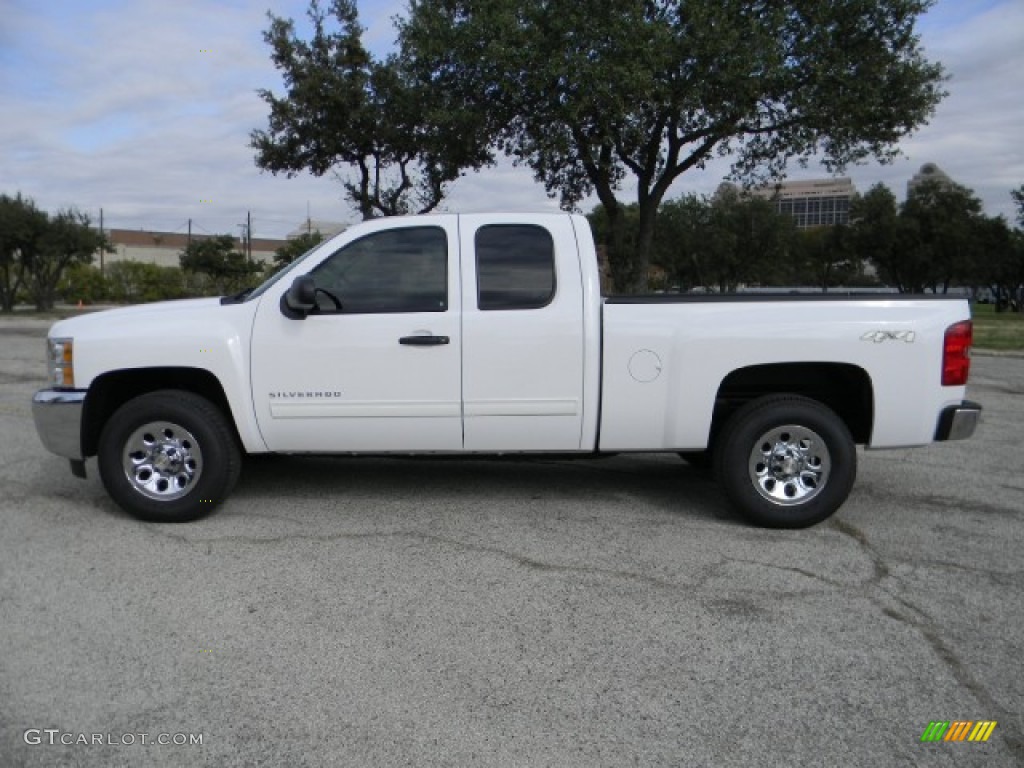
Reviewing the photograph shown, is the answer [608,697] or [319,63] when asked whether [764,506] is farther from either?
[319,63]

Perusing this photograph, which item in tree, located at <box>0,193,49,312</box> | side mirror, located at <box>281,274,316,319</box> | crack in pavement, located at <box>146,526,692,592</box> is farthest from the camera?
tree, located at <box>0,193,49,312</box>


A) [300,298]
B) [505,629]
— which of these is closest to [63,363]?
[300,298]

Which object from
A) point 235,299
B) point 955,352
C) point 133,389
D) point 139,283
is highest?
point 139,283

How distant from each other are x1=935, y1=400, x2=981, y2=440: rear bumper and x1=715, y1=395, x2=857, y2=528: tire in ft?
1.78

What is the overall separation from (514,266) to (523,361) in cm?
61

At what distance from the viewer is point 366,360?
514cm

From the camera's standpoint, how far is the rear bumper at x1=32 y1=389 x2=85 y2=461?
5152mm

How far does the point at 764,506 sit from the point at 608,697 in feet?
7.71

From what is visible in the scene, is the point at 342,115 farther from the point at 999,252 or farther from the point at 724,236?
the point at 999,252

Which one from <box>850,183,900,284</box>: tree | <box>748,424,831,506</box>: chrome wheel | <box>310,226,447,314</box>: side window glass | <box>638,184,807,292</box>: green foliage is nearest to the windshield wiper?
<box>310,226,447,314</box>: side window glass

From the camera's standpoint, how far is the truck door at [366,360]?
5137 mm

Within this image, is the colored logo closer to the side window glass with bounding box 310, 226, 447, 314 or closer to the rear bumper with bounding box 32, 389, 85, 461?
the side window glass with bounding box 310, 226, 447, 314

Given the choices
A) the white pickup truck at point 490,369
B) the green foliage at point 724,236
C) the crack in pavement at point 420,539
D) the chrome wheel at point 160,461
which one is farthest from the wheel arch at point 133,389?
the green foliage at point 724,236

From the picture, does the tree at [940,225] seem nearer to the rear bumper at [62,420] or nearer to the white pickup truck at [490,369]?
the white pickup truck at [490,369]
